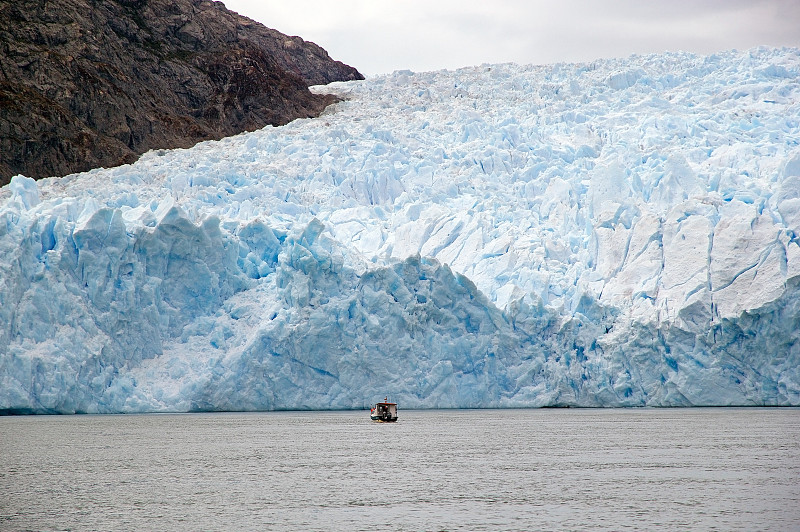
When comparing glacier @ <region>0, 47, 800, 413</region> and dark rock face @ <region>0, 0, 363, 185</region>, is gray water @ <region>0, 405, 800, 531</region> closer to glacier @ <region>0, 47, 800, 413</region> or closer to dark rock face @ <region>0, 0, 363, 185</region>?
glacier @ <region>0, 47, 800, 413</region>

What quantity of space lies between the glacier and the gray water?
5.33ft

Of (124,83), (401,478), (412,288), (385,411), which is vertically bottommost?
(401,478)

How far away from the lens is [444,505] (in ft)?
44.4

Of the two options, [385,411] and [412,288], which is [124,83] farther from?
[385,411]

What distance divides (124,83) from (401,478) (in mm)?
28128

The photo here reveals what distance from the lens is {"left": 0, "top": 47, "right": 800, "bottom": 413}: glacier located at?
1014 inches

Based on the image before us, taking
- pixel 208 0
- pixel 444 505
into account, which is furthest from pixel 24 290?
pixel 208 0

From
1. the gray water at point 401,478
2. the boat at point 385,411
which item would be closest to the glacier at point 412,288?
the boat at point 385,411

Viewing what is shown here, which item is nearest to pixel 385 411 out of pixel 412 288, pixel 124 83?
pixel 412 288

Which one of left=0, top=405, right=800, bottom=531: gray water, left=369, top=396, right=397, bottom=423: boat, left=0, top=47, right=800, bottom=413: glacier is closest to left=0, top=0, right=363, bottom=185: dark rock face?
left=0, top=47, right=800, bottom=413: glacier

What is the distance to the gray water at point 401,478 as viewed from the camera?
12.5 m

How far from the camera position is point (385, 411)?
91.5 ft

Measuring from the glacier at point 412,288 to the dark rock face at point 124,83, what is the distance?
383cm

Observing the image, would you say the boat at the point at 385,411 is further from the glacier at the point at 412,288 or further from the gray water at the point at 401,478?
the gray water at the point at 401,478
